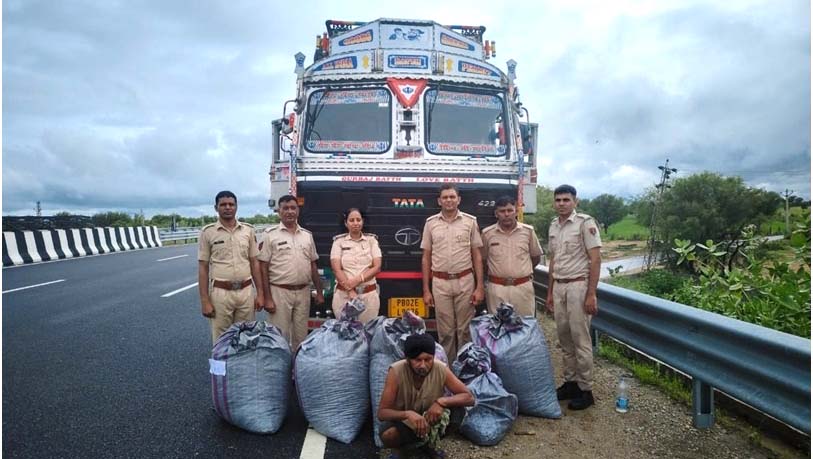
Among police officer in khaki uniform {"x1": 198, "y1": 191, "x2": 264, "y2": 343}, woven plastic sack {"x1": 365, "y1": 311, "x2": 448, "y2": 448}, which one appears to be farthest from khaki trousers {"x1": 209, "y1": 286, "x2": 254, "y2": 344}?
woven plastic sack {"x1": 365, "y1": 311, "x2": 448, "y2": 448}

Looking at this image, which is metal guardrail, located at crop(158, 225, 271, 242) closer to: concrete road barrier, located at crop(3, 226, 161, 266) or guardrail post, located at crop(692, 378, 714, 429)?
concrete road barrier, located at crop(3, 226, 161, 266)

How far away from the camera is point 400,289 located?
18.1 feet

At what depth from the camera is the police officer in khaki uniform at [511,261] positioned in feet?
14.5

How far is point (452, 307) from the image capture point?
4586mm

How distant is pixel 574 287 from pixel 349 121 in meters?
3.31

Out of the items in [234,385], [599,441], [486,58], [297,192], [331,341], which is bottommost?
[599,441]

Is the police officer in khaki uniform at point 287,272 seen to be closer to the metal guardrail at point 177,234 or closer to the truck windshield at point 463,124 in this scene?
the truck windshield at point 463,124

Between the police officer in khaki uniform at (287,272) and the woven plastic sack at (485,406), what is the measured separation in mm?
1670

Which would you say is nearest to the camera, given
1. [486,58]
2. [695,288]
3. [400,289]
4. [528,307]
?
[528,307]

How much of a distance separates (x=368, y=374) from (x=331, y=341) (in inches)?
14.2

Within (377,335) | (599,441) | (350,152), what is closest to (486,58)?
(350,152)

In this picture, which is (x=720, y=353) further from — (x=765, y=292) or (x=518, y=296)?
(x=765, y=292)

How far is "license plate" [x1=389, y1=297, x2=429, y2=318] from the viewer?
17.5 ft

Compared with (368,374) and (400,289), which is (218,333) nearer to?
(368,374)
